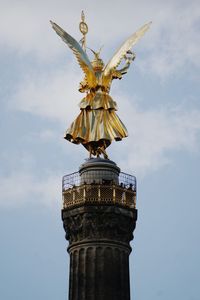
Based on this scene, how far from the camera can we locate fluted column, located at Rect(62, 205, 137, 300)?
5778 centimetres

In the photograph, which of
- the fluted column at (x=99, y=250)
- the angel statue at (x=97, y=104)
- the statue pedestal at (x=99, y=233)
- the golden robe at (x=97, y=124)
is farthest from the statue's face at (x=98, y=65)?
the fluted column at (x=99, y=250)

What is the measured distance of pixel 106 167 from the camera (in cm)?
6162

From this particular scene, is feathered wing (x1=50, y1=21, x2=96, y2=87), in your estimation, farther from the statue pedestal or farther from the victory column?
the statue pedestal

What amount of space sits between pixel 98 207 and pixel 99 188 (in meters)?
1.43

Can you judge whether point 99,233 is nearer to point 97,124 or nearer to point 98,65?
point 97,124

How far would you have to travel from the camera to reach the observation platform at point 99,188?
60000 mm

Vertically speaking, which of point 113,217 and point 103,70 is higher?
point 103,70

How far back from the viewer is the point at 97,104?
212ft

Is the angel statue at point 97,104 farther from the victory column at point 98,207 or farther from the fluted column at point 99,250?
the fluted column at point 99,250

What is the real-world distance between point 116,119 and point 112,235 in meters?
10.0

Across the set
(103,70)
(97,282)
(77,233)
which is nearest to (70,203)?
(77,233)

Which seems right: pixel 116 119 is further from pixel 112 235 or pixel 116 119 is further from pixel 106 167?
pixel 112 235

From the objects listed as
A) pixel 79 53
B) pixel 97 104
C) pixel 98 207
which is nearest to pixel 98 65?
pixel 79 53

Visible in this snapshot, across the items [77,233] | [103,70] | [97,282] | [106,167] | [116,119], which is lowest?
[97,282]
